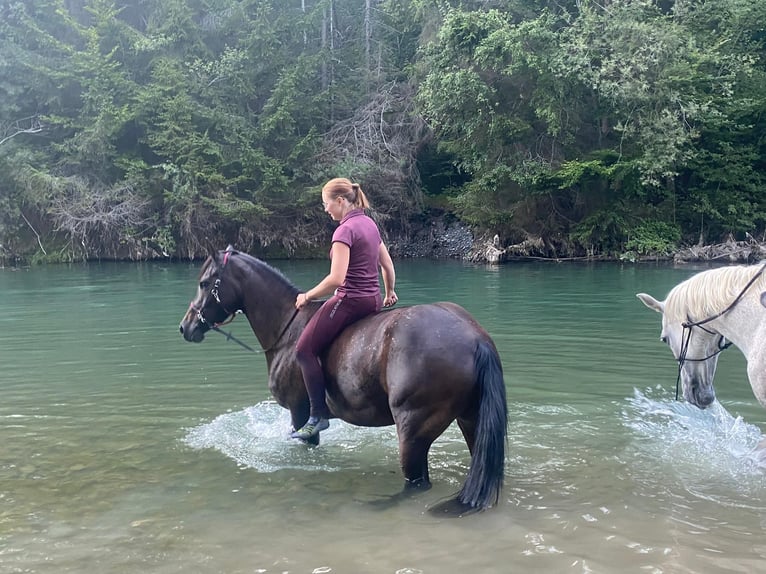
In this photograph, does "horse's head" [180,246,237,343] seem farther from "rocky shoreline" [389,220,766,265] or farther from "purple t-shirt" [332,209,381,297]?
"rocky shoreline" [389,220,766,265]

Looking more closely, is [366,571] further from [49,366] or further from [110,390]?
[49,366]

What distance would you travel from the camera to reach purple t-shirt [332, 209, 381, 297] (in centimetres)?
A: 454

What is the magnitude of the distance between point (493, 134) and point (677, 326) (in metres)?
19.0

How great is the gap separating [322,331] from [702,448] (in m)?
3.11

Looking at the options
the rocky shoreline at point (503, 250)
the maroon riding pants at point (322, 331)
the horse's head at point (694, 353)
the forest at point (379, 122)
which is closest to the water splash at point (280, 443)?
the maroon riding pants at point (322, 331)

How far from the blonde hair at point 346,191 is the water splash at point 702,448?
2.82 m

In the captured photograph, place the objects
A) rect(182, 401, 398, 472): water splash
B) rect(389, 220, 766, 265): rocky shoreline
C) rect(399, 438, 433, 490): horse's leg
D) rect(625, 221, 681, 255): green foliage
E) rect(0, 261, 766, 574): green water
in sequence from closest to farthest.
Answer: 1. rect(0, 261, 766, 574): green water
2. rect(399, 438, 433, 490): horse's leg
3. rect(182, 401, 398, 472): water splash
4. rect(389, 220, 766, 265): rocky shoreline
5. rect(625, 221, 681, 255): green foliage

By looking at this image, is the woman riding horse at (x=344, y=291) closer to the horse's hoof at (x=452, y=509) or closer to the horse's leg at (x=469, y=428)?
the horse's leg at (x=469, y=428)

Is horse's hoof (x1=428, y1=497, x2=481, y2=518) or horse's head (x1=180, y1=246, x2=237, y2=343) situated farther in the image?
horse's head (x1=180, y1=246, x2=237, y2=343)

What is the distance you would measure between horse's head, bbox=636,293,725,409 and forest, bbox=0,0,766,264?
58.9 feet

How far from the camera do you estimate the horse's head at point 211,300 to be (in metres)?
5.36

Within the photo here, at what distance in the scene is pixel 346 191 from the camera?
456 centimetres

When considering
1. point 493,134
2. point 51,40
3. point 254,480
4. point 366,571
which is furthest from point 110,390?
point 51,40

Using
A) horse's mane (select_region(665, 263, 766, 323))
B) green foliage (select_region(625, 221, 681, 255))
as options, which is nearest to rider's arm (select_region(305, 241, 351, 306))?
horse's mane (select_region(665, 263, 766, 323))
